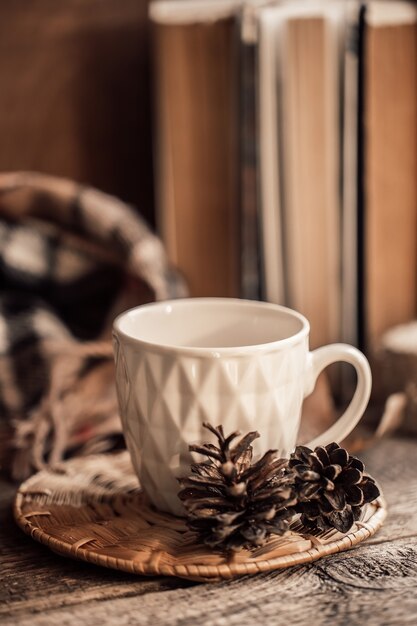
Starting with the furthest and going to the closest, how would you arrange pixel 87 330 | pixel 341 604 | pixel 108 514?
pixel 87 330
pixel 108 514
pixel 341 604

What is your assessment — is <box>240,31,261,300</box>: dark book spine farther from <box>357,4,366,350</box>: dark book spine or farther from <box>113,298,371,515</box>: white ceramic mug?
<box>113,298,371,515</box>: white ceramic mug

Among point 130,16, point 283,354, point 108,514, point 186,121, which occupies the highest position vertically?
point 130,16

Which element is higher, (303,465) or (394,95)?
(394,95)

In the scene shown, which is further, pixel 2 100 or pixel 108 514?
pixel 2 100

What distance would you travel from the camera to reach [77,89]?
32.9 inches

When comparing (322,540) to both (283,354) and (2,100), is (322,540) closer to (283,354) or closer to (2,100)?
(283,354)

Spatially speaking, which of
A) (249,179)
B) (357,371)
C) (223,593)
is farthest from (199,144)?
(223,593)

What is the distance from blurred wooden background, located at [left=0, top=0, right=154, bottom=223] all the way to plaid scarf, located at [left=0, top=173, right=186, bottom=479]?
0.10 meters

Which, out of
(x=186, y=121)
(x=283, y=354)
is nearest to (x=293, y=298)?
(x=186, y=121)

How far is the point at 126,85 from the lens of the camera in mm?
835

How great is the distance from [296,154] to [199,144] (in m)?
0.10

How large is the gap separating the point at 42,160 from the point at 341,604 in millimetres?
579

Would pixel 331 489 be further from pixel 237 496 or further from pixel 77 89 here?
pixel 77 89

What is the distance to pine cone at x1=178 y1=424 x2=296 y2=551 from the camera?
1.49ft
